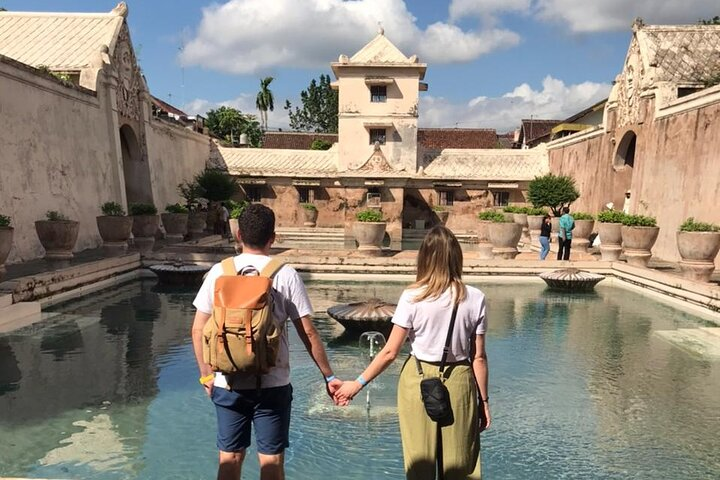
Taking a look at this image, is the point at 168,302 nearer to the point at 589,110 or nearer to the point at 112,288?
the point at 112,288

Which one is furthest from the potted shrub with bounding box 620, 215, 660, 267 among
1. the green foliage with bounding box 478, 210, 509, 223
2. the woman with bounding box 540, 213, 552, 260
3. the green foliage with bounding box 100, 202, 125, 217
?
the green foliage with bounding box 100, 202, 125, 217

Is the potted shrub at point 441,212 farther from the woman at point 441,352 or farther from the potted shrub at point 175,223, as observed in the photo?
the woman at point 441,352

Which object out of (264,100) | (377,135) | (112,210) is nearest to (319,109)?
(264,100)

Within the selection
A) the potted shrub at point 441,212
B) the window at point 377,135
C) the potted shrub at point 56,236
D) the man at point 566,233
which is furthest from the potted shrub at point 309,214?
the potted shrub at point 56,236

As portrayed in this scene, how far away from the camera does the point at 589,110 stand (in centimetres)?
2811

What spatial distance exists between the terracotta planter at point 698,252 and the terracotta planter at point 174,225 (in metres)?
11.2

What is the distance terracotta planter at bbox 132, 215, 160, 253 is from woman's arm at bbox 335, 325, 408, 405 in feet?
33.9

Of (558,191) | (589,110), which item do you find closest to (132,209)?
(558,191)

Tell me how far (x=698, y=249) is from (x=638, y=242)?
1592 millimetres

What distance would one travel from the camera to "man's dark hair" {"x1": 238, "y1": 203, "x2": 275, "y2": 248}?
2.25 m

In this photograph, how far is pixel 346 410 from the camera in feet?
14.2

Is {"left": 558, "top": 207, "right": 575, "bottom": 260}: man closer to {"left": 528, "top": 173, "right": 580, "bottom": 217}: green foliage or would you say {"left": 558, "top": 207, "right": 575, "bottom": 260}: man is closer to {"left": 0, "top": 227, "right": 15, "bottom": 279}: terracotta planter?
{"left": 528, "top": 173, "right": 580, "bottom": 217}: green foliage

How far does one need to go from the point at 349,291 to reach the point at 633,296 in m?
4.87

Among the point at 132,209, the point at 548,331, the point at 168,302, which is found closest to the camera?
Answer: the point at 548,331
